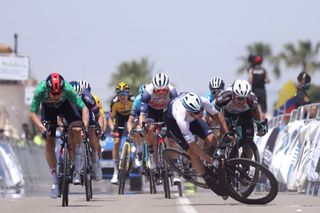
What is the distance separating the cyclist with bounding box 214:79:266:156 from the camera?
57.3 ft

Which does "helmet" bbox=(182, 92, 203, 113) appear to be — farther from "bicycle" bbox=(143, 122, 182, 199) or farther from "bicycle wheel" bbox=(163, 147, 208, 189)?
"bicycle" bbox=(143, 122, 182, 199)

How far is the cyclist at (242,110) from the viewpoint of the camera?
1747 cm

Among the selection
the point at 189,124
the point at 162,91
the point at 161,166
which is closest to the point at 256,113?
the point at 189,124

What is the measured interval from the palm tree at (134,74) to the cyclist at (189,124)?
271 feet

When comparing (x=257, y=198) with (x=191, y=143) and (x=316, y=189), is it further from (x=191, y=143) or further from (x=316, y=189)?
(x=316, y=189)

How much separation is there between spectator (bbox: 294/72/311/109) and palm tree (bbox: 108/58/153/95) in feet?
238

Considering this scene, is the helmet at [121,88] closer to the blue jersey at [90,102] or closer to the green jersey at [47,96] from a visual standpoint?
the blue jersey at [90,102]

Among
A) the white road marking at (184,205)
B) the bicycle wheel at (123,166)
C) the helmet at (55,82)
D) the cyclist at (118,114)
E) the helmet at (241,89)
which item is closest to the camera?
the white road marking at (184,205)

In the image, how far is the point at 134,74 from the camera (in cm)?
10100

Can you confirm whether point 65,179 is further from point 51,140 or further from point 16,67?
point 16,67

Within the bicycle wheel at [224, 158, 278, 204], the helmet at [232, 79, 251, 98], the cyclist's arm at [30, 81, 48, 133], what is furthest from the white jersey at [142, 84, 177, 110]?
the bicycle wheel at [224, 158, 278, 204]

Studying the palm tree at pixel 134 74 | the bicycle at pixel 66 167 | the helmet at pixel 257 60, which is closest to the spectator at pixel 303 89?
the helmet at pixel 257 60

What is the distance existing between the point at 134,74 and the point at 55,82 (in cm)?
8450

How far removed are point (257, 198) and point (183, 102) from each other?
1776 millimetres
